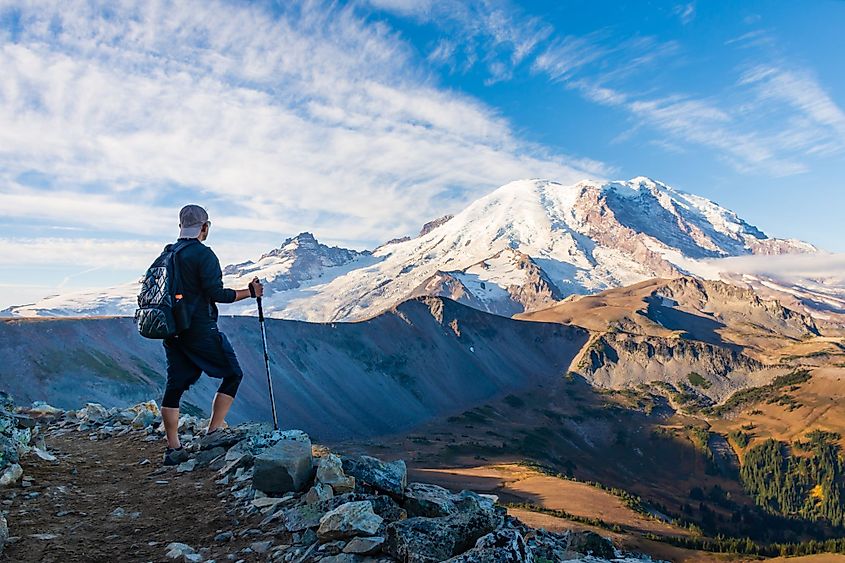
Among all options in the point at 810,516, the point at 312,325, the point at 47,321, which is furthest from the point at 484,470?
the point at 810,516

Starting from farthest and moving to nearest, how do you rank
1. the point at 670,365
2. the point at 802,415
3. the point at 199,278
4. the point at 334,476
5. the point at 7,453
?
1. the point at 670,365
2. the point at 802,415
3. the point at 7,453
4. the point at 199,278
5. the point at 334,476

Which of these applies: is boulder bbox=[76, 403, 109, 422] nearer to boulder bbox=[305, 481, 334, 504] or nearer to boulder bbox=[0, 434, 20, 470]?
boulder bbox=[0, 434, 20, 470]

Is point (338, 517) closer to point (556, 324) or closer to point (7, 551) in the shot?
point (7, 551)

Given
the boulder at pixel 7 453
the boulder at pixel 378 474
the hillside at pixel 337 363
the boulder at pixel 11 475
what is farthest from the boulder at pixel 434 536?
the hillside at pixel 337 363

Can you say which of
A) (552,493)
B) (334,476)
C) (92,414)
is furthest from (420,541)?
(552,493)

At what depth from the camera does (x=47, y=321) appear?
68.6 meters

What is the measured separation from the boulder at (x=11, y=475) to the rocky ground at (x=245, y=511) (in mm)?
21

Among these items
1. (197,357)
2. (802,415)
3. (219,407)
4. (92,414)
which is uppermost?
(197,357)

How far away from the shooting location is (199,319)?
25.8 ft

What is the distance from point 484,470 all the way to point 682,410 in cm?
8379

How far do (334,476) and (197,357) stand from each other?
2.96 m

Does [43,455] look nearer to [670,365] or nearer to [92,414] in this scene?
[92,414]

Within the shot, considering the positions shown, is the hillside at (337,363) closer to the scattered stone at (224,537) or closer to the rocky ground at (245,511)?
the rocky ground at (245,511)

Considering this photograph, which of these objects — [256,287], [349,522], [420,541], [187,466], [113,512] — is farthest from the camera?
[187,466]
